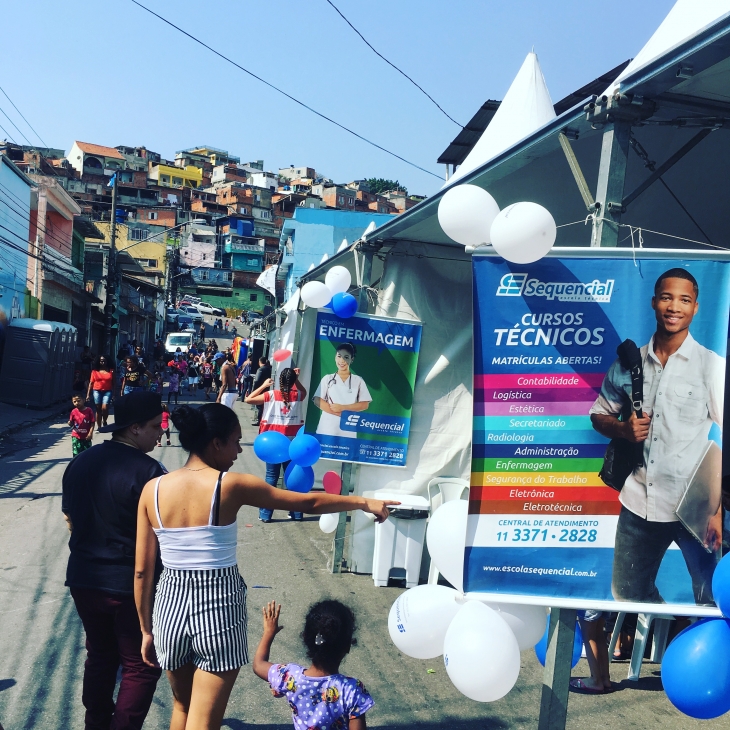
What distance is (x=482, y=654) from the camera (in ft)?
10.1

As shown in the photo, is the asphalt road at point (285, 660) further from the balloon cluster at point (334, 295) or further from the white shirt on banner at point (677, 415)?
the balloon cluster at point (334, 295)

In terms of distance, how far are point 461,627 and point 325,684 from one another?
2.20ft

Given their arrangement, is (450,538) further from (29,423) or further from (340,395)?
(29,423)

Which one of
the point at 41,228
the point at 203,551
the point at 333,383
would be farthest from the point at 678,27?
the point at 41,228

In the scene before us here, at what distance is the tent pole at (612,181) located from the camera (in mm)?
3318

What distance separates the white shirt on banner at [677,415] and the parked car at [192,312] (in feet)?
215

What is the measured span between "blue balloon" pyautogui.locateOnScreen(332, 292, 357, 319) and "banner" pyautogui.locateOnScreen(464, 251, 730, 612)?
3259 millimetres

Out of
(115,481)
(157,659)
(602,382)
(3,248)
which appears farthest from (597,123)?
(3,248)

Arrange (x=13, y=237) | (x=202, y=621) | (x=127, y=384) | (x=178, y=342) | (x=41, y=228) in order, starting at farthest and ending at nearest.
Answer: (x=178, y=342)
(x=41, y=228)
(x=13, y=237)
(x=127, y=384)
(x=202, y=621)

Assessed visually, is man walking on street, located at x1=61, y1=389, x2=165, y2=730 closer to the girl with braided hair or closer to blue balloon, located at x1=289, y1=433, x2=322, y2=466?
blue balloon, located at x1=289, y1=433, x2=322, y2=466

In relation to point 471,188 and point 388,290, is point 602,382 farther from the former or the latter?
point 388,290

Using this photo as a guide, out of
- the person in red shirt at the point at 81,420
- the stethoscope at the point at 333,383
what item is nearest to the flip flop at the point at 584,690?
the stethoscope at the point at 333,383

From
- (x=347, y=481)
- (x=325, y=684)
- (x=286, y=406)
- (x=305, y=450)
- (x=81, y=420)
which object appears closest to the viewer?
(x=325, y=684)

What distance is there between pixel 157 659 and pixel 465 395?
4.47 meters
